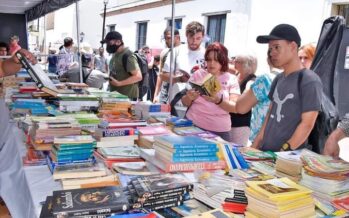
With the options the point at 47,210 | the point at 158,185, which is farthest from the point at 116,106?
the point at 47,210

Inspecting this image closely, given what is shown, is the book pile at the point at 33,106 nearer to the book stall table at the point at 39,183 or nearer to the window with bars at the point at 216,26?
the book stall table at the point at 39,183

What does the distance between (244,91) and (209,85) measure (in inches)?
31.5

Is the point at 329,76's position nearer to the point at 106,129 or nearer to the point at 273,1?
the point at 106,129

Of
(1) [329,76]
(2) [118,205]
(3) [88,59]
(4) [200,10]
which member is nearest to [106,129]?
(2) [118,205]

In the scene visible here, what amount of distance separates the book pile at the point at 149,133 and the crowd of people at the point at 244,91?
50 centimetres

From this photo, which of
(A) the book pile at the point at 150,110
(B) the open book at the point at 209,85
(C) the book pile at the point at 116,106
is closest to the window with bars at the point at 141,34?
(C) the book pile at the point at 116,106

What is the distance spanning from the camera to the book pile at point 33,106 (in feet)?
8.52

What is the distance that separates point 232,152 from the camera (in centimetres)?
170

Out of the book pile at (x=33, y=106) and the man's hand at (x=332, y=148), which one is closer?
the man's hand at (x=332, y=148)

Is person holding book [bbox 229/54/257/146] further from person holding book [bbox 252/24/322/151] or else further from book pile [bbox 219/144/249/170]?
book pile [bbox 219/144/249/170]

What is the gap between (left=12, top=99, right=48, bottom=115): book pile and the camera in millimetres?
2596

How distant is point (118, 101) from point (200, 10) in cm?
1088

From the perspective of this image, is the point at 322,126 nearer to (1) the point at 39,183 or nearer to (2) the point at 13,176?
(1) the point at 39,183

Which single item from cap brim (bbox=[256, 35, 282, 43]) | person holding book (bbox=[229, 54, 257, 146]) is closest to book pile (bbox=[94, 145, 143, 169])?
cap brim (bbox=[256, 35, 282, 43])
